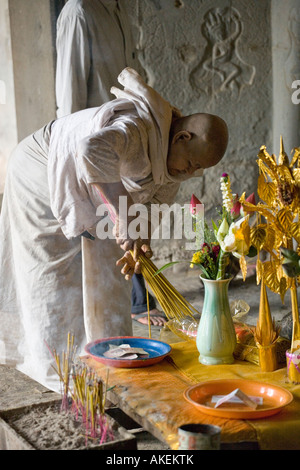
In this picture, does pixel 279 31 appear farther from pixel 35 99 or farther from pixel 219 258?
pixel 219 258

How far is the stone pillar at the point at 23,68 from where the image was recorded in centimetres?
395

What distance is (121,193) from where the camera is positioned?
2.23 meters

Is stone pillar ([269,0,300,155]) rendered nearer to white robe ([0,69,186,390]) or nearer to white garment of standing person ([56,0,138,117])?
white garment of standing person ([56,0,138,117])

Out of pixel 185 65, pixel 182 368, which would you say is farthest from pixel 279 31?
pixel 182 368

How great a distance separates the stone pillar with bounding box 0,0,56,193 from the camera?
3945 millimetres

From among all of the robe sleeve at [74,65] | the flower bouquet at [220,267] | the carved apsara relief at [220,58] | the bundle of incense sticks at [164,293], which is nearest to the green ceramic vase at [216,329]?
the flower bouquet at [220,267]

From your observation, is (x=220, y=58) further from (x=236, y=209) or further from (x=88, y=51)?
(x=236, y=209)

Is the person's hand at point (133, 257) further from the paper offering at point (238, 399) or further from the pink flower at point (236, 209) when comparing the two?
the paper offering at point (238, 399)

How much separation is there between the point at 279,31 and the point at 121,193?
3.02 metres

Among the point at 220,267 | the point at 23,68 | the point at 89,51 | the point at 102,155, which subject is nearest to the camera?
the point at 220,267

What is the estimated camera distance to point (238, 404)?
1.69 metres

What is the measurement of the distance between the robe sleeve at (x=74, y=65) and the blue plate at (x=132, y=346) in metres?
1.36

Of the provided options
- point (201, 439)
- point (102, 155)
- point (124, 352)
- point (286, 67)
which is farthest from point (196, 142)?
point (286, 67)

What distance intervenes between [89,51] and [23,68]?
1.00m
